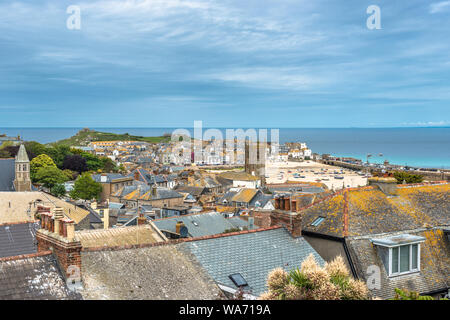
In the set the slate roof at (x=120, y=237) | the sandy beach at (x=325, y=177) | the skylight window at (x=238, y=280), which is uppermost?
the slate roof at (x=120, y=237)

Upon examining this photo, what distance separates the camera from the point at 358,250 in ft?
49.6

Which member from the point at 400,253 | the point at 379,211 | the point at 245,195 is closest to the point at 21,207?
the point at 379,211

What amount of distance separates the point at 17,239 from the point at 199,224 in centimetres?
1403

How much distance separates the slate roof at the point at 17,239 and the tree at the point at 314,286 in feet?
33.0

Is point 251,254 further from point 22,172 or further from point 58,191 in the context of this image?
point 58,191

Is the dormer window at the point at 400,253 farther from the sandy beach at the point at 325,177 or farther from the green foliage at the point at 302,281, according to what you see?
the sandy beach at the point at 325,177

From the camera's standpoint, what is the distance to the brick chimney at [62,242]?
1018 centimetres

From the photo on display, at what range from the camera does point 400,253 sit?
1504 cm

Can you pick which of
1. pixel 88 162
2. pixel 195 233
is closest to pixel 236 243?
pixel 195 233

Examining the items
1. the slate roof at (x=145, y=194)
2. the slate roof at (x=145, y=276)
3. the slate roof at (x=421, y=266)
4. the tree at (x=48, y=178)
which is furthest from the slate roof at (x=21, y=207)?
the tree at (x=48, y=178)

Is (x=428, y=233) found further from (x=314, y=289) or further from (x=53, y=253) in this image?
(x=53, y=253)

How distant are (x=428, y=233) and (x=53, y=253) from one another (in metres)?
13.5
